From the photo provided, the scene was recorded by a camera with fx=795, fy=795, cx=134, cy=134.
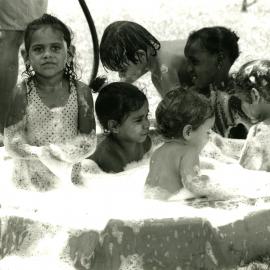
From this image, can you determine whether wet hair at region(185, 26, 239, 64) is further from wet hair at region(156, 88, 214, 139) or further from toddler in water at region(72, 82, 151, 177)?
wet hair at region(156, 88, 214, 139)

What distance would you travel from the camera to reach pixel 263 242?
3010 millimetres

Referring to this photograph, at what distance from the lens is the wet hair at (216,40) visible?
4.74 m

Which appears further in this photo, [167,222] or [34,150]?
[34,150]

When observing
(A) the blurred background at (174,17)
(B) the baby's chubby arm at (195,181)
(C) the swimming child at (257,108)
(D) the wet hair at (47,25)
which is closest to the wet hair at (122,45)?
(D) the wet hair at (47,25)

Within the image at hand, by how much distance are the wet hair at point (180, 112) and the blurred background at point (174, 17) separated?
583cm

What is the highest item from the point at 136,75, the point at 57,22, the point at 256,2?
the point at 57,22

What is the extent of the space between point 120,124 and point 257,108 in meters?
0.71

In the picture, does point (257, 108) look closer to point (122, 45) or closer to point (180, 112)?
point (180, 112)

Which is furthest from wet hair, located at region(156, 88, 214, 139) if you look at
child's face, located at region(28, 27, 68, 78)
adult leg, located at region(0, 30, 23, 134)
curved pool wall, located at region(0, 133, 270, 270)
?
adult leg, located at region(0, 30, 23, 134)

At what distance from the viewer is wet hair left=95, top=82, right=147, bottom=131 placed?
3983 millimetres

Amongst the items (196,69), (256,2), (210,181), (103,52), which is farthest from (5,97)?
(256,2)

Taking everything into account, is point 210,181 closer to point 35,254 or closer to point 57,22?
point 35,254

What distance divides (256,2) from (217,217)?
951 cm

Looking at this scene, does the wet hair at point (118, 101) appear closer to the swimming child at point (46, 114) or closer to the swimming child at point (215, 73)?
the swimming child at point (46, 114)
